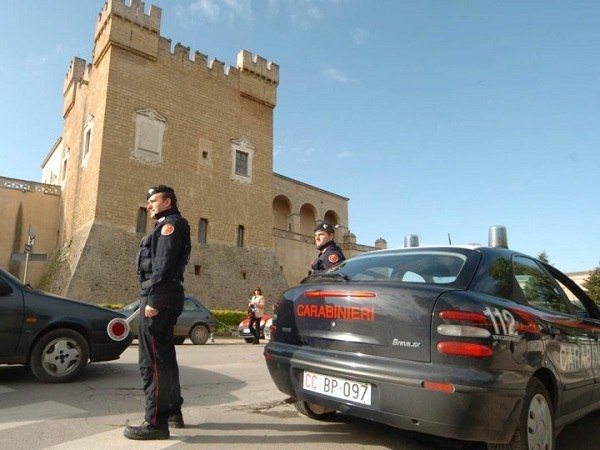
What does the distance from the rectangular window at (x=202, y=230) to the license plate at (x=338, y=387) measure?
75.1ft

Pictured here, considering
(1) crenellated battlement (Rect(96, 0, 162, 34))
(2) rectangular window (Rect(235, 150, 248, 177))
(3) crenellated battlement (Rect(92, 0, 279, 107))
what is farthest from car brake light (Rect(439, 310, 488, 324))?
(2) rectangular window (Rect(235, 150, 248, 177))

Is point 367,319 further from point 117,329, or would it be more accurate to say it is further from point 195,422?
point 117,329

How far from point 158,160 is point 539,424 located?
23.6 m

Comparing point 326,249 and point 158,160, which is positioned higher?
point 158,160

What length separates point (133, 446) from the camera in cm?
322

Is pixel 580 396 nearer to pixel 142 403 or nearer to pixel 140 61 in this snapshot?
pixel 142 403

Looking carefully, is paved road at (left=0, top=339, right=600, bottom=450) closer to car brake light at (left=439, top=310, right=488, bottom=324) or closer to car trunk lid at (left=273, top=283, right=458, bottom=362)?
car trunk lid at (left=273, top=283, right=458, bottom=362)

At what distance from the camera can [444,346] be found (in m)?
2.68

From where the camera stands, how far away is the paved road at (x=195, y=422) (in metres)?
3.36

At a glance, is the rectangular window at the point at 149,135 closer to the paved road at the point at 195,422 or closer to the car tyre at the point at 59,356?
the paved road at the point at 195,422

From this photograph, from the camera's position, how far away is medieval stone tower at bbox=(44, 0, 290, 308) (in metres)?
21.9

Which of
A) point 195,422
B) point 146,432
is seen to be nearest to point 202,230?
point 195,422

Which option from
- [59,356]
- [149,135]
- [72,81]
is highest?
[72,81]

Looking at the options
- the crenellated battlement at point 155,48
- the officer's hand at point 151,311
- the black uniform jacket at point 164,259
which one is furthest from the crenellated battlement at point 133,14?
the officer's hand at point 151,311
